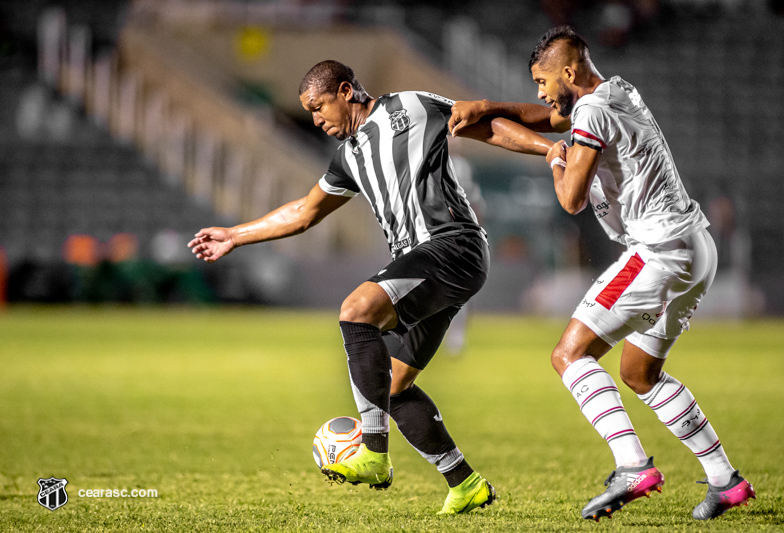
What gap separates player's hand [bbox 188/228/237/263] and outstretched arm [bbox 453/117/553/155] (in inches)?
49.2

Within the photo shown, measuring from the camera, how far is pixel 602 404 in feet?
12.7

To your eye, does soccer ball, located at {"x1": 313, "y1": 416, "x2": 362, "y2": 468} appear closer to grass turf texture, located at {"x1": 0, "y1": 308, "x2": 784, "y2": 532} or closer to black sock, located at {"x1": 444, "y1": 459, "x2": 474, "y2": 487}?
grass turf texture, located at {"x1": 0, "y1": 308, "x2": 784, "y2": 532}

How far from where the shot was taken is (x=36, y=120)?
78.4 ft

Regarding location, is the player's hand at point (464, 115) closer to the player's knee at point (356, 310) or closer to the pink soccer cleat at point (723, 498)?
the player's knee at point (356, 310)

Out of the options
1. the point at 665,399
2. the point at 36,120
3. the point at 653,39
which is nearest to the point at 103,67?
the point at 36,120

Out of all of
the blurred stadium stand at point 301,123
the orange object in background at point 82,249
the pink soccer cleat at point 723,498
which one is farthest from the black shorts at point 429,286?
the orange object in background at point 82,249

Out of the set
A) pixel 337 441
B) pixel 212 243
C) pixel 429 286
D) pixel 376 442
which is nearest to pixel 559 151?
pixel 429 286

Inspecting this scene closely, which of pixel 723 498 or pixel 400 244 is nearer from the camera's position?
pixel 723 498

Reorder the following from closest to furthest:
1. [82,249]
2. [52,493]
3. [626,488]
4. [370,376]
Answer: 1. [626,488]
2. [370,376]
3. [52,493]
4. [82,249]

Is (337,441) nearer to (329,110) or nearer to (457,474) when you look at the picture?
(457,474)

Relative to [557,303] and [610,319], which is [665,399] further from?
[557,303]

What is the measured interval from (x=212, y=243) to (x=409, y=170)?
1.08 m

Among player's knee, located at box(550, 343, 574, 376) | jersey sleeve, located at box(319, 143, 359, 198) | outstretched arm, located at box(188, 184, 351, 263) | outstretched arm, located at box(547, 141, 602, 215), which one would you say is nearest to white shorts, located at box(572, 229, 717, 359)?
player's knee, located at box(550, 343, 574, 376)

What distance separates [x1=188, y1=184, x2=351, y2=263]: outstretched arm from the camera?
457 cm
